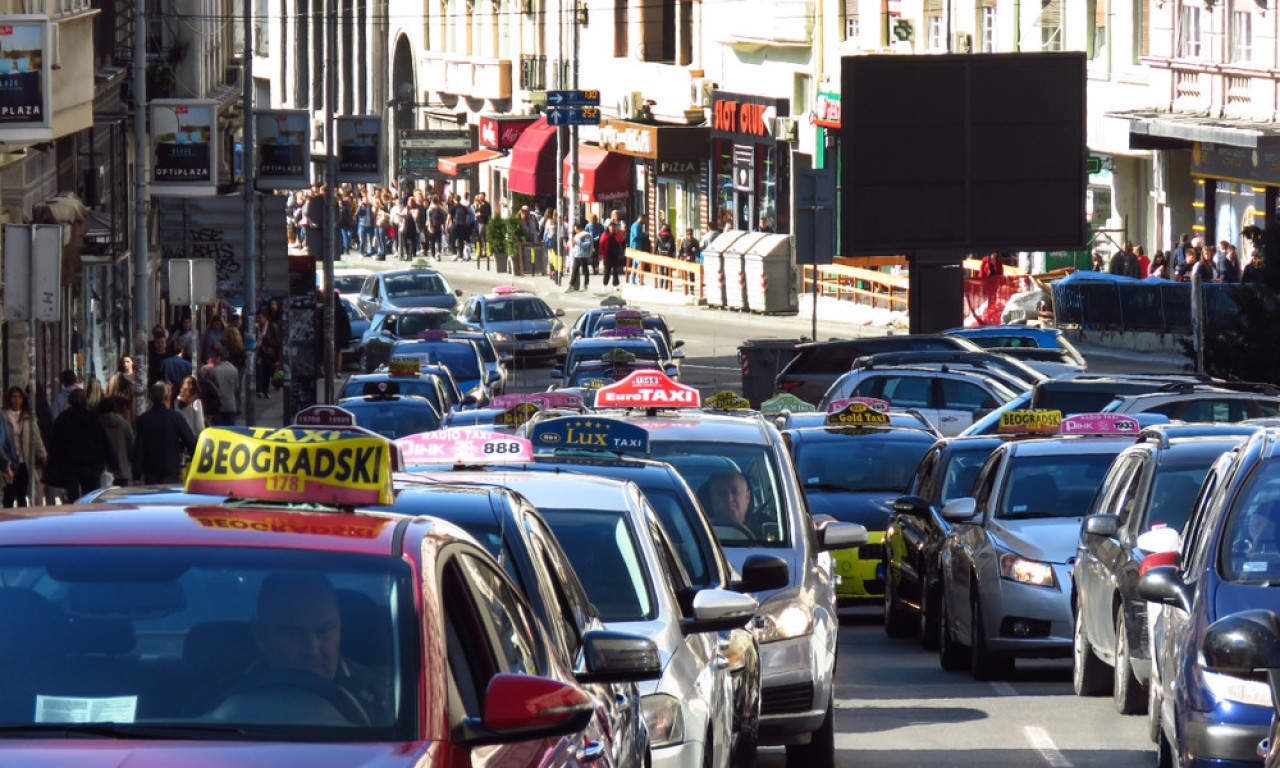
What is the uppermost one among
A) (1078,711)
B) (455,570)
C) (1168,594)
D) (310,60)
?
(310,60)

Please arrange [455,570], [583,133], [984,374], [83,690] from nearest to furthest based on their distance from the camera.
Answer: [83,690]
[455,570]
[984,374]
[583,133]

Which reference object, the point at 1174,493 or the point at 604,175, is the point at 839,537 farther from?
the point at 604,175

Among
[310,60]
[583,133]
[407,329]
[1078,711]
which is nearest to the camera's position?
[1078,711]

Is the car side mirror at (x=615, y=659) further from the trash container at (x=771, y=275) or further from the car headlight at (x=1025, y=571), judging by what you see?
the trash container at (x=771, y=275)

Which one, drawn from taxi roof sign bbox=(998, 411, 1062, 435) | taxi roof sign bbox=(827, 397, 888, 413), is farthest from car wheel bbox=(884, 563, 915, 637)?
taxi roof sign bbox=(827, 397, 888, 413)

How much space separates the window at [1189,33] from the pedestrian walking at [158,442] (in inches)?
1063

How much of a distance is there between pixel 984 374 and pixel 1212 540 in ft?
60.3

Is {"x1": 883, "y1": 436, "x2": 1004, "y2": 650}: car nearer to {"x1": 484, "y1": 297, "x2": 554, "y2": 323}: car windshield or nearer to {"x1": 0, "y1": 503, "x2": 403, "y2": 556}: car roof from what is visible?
{"x1": 0, "y1": 503, "x2": 403, "y2": 556}: car roof

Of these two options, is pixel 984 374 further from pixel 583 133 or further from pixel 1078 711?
pixel 583 133

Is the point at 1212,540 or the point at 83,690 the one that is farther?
the point at 1212,540

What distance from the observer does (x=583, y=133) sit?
78.6 metres

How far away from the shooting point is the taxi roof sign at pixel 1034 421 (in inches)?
747

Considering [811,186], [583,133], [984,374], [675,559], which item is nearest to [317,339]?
[811,186]

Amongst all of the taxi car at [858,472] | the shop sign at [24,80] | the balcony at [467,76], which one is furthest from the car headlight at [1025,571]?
the balcony at [467,76]
